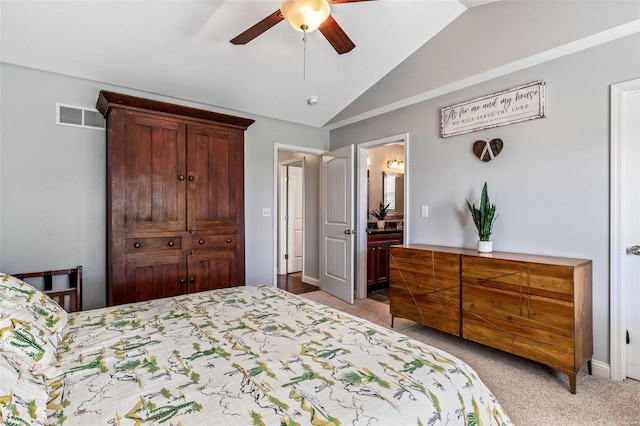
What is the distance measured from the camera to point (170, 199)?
2.84 metres

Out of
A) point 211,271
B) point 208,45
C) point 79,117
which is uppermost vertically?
point 208,45

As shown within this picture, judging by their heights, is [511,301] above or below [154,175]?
below

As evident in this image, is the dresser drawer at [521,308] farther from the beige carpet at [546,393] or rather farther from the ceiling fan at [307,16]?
the ceiling fan at [307,16]

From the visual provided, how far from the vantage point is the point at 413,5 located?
8.37 feet

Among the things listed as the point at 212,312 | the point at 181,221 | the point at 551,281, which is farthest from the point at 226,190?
the point at 551,281

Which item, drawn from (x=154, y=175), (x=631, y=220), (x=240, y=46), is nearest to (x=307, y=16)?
(x=240, y=46)

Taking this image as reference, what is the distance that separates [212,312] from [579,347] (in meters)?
2.34

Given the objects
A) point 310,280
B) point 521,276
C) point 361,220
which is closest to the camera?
point 521,276

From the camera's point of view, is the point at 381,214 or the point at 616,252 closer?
the point at 616,252

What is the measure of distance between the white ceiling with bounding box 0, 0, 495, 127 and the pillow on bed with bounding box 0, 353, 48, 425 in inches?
92.0

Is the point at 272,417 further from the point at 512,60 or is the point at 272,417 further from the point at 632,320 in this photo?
the point at 512,60

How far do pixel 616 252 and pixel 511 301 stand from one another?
755mm

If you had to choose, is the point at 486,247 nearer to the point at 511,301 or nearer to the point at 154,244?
the point at 511,301

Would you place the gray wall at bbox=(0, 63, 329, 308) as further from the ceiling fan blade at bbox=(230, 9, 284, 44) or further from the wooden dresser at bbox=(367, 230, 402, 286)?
the wooden dresser at bbox=(367, 230, 402, 286)
